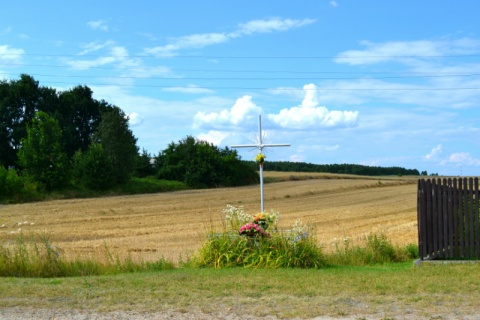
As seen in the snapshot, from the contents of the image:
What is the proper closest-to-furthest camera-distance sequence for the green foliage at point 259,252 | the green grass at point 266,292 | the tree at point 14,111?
1. the green grass at point 266,292
2. the green foliage at point 259,252
3. the tree at point 14,111

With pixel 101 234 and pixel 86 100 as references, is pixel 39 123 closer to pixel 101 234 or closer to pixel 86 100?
pixel 86 100

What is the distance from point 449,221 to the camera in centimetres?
1454

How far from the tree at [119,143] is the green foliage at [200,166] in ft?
21.2

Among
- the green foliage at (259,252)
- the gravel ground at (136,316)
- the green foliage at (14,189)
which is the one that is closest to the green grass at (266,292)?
the gravel ground at (136,316)

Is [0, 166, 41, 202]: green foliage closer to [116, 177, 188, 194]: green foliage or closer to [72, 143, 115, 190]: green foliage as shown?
[72, 143, 115, 190]: green foliage

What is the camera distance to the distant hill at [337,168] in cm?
8844

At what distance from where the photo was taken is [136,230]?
28016mm

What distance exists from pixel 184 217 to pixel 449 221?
69.7ft

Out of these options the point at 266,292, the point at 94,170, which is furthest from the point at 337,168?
the point at 266,292

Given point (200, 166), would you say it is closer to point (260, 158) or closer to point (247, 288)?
point (260, 158)

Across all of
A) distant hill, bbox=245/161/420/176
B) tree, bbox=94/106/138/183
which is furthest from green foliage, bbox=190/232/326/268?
distant hill, bbox=245/161/420/176

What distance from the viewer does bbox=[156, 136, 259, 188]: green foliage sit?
195 ft

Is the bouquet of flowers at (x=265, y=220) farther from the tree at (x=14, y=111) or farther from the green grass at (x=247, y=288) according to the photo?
the tree at (x=14, y=111)

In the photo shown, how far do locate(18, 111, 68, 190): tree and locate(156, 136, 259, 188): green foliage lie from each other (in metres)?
13.9
